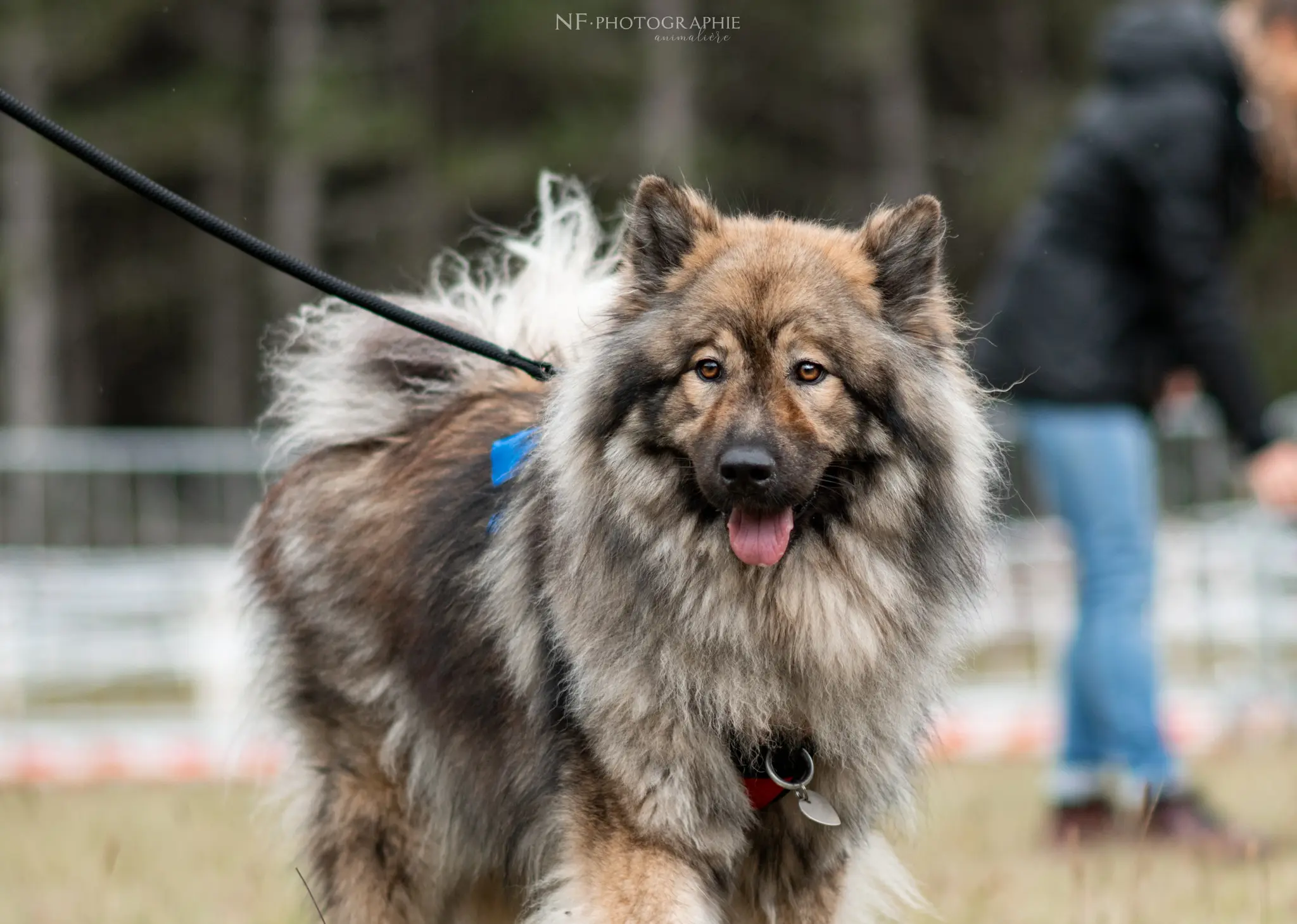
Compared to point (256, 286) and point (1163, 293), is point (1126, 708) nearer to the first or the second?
point (1163, 293)

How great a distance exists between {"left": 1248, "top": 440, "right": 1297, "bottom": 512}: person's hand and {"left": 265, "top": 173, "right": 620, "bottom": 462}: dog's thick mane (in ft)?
7.39

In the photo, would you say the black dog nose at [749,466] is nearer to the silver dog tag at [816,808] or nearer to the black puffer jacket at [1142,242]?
the silver dog tag at [816,808]

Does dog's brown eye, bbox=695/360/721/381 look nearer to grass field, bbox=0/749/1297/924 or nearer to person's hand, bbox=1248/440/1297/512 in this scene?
grass field, bbox=0/749/1297/924

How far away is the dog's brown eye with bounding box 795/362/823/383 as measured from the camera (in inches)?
129

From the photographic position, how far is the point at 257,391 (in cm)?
2477

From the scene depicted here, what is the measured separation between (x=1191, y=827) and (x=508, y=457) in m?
3.04

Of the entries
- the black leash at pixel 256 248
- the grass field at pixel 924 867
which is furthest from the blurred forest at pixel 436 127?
the black leash at pixel 256 248

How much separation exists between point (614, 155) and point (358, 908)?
652 inches

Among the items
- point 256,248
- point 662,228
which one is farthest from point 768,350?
point 256,248

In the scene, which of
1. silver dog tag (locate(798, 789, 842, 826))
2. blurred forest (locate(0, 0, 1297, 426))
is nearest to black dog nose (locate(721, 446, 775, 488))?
silver dog tag (locate(798, 789, 842, 826))

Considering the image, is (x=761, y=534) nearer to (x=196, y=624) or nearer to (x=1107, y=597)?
(x=1107, y=597)

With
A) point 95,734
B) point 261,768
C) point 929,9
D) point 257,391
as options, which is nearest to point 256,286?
point 257,391

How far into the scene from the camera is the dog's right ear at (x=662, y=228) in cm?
351

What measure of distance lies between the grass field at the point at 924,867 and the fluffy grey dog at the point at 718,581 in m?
0.61
